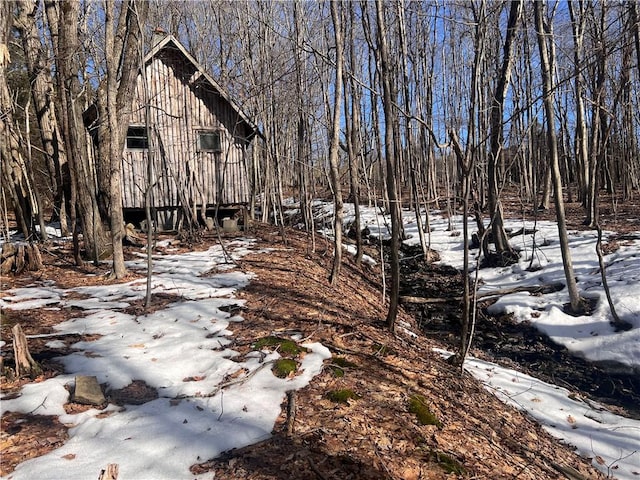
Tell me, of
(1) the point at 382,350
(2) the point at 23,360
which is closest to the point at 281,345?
(1) the point at 382,350

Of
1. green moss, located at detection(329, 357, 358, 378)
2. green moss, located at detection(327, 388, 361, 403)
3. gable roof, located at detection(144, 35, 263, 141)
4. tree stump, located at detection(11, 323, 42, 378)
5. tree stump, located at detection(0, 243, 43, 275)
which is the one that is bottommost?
green moss, located at detection(327, 388, 361, 403)

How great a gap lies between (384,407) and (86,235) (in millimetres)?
7415

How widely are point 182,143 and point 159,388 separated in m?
11.9

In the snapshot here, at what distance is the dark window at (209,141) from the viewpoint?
1451 centimetres

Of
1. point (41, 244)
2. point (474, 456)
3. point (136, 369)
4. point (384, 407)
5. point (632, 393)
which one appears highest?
point (41, 244)

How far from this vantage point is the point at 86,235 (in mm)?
8531

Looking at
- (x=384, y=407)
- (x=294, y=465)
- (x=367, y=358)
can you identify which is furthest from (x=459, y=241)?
(x=294, y=465)

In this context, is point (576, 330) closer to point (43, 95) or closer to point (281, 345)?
point (281, 345)

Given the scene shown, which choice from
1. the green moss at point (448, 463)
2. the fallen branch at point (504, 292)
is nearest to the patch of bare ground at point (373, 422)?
the green moss at point (448, 463)

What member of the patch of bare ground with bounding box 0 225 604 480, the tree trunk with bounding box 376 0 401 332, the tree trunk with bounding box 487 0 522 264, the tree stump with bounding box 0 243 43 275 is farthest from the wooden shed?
the tree trunk with bounding box 376 0 401 332

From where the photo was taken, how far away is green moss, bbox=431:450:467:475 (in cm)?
307

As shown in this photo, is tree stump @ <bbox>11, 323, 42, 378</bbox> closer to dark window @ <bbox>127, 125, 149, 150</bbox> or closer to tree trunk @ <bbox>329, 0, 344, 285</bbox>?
tree trunk @ <bbox>329, 0, 344, 285</bbox>

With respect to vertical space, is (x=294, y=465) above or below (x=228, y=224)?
below

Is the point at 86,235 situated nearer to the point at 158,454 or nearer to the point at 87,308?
the point at 87,308
